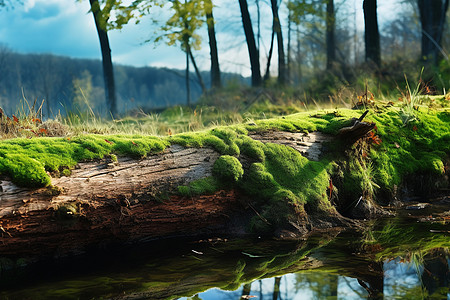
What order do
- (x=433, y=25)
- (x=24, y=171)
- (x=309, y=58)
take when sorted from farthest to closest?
(x=309, y=58) → (x=433, y=25) → (x=24, y=171)

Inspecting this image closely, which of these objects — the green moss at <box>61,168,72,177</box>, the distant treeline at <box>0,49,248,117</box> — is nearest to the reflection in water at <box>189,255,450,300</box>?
the green moss at <box>61,168,72,177</box>

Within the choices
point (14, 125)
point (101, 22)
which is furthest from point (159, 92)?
point (14, 125)

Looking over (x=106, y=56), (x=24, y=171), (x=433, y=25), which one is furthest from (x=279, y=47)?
(x=24, y=171)

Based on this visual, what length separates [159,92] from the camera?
6103 centimetres

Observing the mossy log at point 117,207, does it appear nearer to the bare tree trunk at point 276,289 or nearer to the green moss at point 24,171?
the green moss at point 24,171

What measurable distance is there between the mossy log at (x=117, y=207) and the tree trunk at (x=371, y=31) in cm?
1152

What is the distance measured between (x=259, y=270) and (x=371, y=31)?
12952mm

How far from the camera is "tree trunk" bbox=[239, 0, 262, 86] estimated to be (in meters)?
18.7

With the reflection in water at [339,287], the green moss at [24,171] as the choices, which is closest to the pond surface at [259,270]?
the reflection in water at [339,287]

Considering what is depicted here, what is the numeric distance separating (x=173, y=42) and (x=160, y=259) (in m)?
18.7

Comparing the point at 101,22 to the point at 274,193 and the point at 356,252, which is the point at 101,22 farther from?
the point at 356,252

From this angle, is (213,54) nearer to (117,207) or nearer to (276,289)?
(117,207)

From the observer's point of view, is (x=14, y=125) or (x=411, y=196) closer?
(x=14, y=125)

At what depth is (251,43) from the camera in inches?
748
